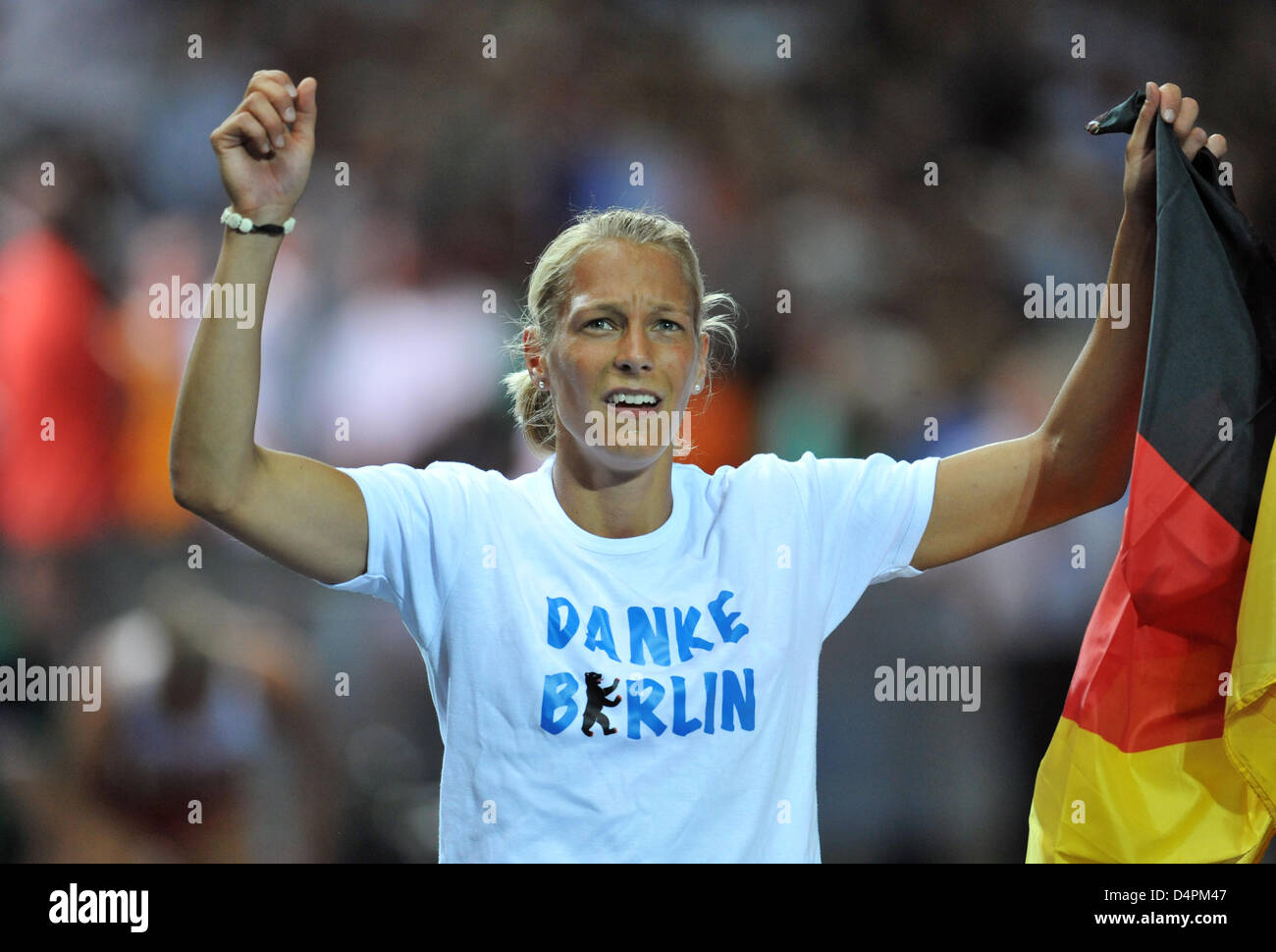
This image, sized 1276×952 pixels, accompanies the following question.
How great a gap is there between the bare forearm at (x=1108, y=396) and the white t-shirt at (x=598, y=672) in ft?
1.65

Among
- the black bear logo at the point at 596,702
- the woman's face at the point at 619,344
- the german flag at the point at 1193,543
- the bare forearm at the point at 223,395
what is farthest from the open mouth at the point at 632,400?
the german flag at the point at 1193,543

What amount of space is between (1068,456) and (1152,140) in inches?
20.5

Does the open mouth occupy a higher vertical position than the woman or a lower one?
higher

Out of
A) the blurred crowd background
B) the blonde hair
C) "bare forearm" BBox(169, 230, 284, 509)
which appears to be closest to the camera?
"bare forearm" BBox(169, 230, 284, 509)

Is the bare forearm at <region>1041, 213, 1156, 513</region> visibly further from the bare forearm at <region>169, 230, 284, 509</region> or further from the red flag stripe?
the bare forearm at <region>169, 230, 284, 509</region>

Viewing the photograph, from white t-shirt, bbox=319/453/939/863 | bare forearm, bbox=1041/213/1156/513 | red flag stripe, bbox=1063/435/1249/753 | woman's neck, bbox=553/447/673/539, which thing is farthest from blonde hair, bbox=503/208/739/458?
red flag stripe, bbox=1063/435/1249/753

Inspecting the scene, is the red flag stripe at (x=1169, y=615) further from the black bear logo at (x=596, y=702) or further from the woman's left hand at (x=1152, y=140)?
the black bear logo at (x=596, y=702)

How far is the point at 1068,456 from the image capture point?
6.23 feet

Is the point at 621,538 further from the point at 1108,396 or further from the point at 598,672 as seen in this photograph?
the point at 1108,396

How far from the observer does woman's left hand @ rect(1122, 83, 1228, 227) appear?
181 cm

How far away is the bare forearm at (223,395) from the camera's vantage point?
150 centimetres

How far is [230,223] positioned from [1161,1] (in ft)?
8.20

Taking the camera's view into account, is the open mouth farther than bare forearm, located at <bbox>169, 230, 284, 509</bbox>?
Yes

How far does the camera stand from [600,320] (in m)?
1.90
